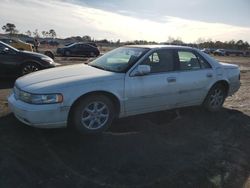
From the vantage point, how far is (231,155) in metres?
4.83

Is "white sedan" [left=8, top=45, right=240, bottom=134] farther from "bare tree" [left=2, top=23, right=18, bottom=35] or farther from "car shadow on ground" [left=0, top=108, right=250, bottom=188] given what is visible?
"bare tree" [left=2, top=23, right=18, bottom=35]

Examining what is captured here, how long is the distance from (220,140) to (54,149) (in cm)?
280

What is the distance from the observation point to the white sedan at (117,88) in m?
4.78

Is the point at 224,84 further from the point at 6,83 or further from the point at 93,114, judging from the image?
the point at 6,83

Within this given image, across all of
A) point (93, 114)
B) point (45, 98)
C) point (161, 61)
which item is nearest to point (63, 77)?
point (45, 98)

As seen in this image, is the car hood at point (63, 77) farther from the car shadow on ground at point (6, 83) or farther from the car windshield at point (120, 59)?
the car shadow on ground at point (6, 83)

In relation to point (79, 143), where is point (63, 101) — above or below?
above

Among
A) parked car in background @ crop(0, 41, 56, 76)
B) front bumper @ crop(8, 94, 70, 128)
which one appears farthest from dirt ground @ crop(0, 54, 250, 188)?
parked car in background @ crop(0, 41, 56, 76)

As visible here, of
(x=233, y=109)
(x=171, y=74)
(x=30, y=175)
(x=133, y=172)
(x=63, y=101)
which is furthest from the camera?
(x=233, y=109)

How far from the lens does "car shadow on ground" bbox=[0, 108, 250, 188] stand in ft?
12.6

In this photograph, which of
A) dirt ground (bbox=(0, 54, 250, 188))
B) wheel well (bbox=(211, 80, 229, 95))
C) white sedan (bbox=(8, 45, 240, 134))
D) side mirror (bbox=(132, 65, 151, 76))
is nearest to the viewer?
dirt ground (bbox=(0, 54, 250, 188))

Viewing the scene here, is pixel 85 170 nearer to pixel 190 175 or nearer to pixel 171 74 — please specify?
pixel 190 175

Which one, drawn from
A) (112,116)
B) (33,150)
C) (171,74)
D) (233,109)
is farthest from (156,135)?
(233,109)

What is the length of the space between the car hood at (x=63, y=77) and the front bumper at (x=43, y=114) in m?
0.31
